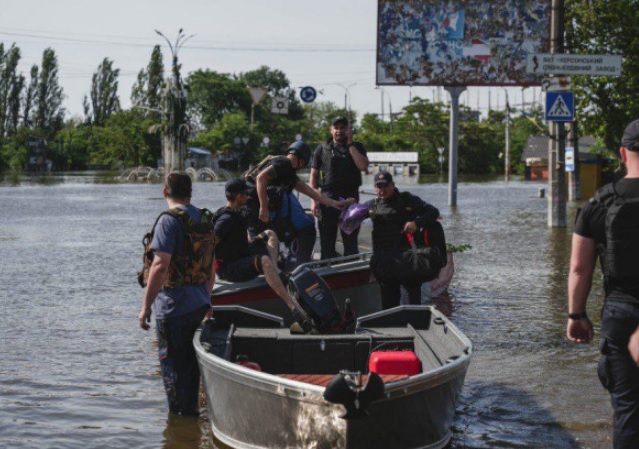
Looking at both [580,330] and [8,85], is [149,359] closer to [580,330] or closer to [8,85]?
[580,330]

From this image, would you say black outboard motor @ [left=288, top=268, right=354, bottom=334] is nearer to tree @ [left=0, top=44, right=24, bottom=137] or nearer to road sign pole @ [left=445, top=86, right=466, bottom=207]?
road sign pole @ [left=445, top=86, right=466, bottom=207]

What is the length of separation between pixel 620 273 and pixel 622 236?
173 millimetres

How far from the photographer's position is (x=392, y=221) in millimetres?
9125

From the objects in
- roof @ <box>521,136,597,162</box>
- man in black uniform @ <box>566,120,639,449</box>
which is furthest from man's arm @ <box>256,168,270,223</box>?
roof @ <box>521,136,597,162</box>

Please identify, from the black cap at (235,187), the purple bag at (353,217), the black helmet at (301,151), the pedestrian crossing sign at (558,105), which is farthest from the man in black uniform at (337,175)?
the pedestrian crossing sign at (558,105)

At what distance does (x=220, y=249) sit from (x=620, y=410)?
4.84 m

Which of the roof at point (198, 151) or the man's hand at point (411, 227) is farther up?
the roof at point (198, 151)

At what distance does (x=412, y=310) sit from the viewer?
314 inches

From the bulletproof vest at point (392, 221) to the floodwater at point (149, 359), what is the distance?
4.25 feet

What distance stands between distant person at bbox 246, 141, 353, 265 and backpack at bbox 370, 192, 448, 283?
3.77ft

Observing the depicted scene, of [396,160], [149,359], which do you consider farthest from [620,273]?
[396,160]

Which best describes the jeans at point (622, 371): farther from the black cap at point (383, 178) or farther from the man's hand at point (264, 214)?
the man's hand at point (264, 214)

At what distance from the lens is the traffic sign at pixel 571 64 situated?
58.5 feet

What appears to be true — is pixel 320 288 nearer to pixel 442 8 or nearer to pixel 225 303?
pixel 225 303
